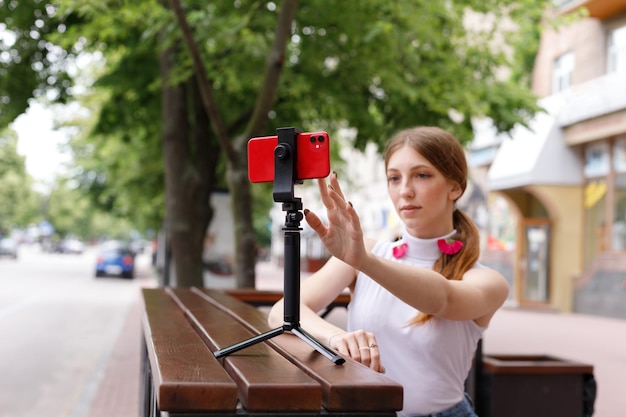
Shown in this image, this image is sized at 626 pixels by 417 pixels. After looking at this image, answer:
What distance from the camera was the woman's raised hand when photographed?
1.95 m

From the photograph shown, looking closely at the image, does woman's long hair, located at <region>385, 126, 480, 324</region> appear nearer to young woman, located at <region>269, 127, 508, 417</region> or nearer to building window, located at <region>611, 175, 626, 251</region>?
young woman, located at <region>269, 127, 508, 417</region>

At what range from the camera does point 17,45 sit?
11.7 metres

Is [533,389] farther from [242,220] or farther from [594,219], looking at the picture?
[594,219]

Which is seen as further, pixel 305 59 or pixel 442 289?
pixel 305 59

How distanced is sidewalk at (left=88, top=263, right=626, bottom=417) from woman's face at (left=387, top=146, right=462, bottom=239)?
577 cm

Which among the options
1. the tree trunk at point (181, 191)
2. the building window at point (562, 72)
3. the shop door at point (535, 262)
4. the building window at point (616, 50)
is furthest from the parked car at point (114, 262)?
the tree trunk at point (181, 191)

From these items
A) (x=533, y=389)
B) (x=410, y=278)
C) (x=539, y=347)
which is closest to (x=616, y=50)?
(x=539, y=347)

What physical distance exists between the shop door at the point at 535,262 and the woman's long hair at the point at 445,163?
21.9 meters

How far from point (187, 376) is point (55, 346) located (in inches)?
476

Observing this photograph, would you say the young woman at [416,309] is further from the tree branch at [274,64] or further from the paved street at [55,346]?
the paved street at [55,346]

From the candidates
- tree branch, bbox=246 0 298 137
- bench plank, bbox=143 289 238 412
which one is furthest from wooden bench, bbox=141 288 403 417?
tree branch, bbox=246 0 298 137

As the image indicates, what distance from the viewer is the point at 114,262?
36.5 m

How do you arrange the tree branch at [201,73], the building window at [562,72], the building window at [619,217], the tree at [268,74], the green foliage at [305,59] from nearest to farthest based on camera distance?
the tree branch at [201,73]
the tree at [268,74]
the green foliage at [305,59]
the building window at [619,217]
the building window at [562,72]

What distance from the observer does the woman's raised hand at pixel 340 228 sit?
6.39 feet
